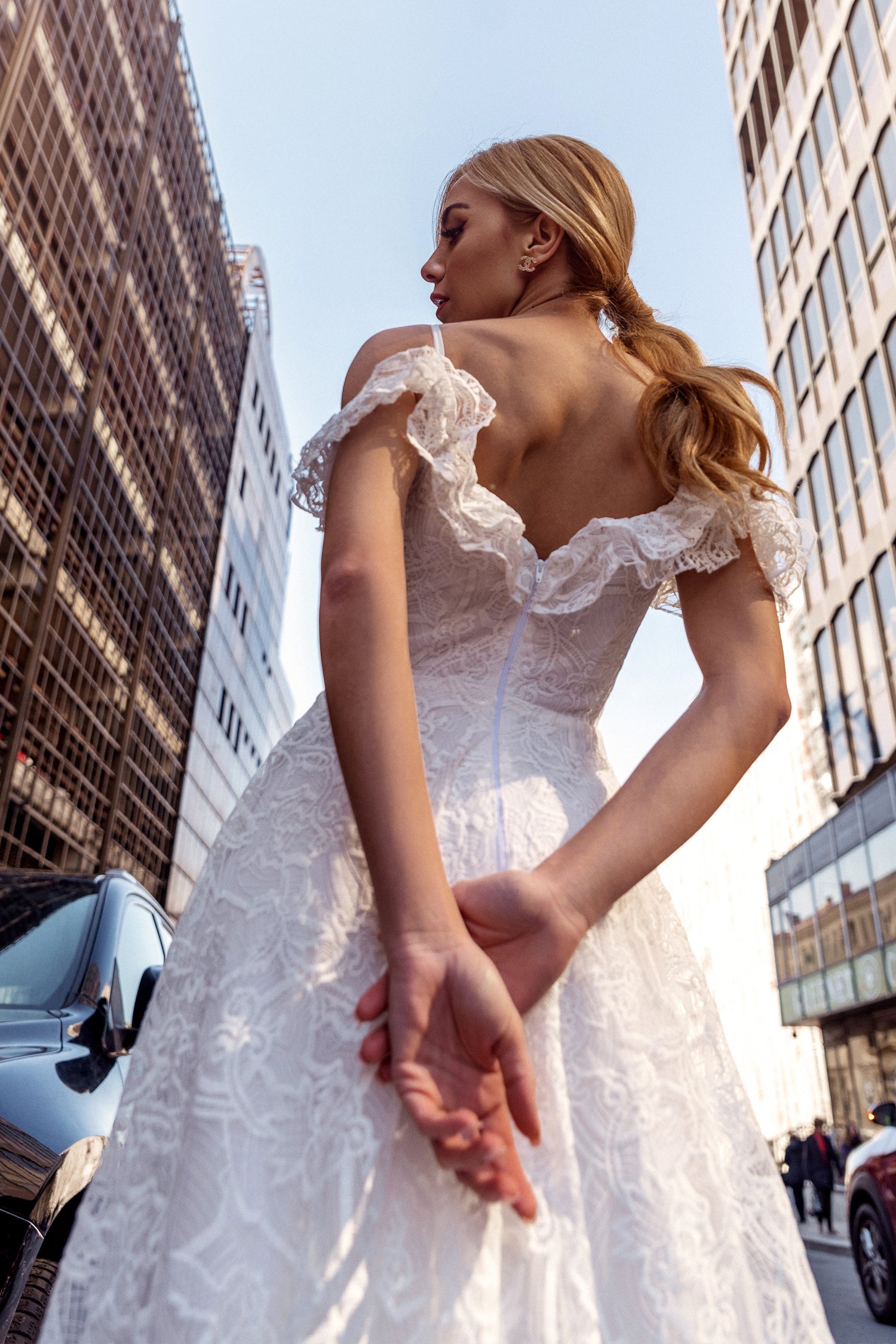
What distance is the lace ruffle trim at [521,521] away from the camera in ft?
3.92

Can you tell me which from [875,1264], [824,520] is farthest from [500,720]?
[824,520]

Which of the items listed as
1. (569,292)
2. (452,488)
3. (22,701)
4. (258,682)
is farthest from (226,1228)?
(258,682)

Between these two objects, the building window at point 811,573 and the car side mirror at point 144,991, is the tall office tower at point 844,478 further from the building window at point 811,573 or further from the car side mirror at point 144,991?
the car side mirror at point 144,991

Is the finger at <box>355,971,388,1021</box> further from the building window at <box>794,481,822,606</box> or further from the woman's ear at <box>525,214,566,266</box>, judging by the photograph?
the building window at <box>794,481,822,606</box>

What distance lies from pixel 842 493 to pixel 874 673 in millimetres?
4551

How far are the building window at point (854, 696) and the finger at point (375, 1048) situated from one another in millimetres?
20625

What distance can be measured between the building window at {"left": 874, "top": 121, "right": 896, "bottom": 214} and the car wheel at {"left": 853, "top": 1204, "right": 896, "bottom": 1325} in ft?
66.3

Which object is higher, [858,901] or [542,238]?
[858,901]

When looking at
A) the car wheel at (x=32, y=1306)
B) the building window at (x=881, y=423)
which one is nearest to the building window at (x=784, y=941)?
the building window at (x=881, y=423)

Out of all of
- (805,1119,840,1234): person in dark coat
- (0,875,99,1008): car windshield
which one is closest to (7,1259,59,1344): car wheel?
(0,875,99,1008): car windshield

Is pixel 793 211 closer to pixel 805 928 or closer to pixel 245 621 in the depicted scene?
pixel 805 928

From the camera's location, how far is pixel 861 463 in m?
21.3

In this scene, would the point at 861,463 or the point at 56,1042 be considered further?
the point at 861,463

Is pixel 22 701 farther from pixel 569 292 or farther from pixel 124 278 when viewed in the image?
pixel 569 292
